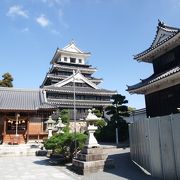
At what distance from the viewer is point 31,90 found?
3500 cm

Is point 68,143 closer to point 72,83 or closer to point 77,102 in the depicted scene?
point 77,102

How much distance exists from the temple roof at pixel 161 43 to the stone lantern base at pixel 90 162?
29.3 ft

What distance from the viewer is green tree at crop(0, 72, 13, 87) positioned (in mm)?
50959

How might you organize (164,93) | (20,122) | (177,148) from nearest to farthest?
(177,148)
(164,93)
(20,122)

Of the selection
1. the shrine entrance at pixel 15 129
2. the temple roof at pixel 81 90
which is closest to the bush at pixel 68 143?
the shrine entrance at pixel 15 129

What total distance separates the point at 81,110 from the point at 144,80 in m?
22.7

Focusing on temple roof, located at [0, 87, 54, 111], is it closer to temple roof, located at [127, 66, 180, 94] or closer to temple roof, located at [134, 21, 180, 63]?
temple roof, located at [127, 66, 180, 94]

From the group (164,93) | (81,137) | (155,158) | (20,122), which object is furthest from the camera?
(20,122)

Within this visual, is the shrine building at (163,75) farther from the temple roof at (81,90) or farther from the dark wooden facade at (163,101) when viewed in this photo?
the temple roof at (81,90)

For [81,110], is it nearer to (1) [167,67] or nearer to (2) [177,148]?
(1) [167,67]

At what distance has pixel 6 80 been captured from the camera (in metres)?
51.4

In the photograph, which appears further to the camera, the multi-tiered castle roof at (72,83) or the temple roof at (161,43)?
the multi-tiered castle roof at (72,83)

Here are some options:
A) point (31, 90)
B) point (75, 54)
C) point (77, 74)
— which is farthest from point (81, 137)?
point (75, 54)

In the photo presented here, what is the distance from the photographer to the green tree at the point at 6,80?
5096 centimetres
